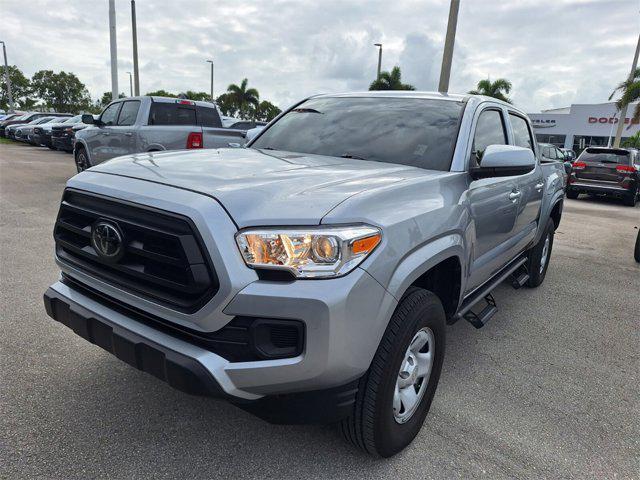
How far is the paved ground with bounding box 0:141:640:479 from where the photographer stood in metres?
2.28

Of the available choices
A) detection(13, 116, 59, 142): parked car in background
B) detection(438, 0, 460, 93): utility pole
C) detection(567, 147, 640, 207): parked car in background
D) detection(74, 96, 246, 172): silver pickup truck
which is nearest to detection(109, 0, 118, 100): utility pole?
detection(13, 116, 59, 142): parked car in background

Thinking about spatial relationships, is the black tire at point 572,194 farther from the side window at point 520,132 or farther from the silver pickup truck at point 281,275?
the silver pickup truck at point 281,275

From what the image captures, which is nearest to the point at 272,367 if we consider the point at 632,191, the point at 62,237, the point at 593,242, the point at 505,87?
the point at 62,237

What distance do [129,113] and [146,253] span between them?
8.30 metres

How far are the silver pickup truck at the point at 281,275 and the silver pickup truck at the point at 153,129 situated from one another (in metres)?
6.15

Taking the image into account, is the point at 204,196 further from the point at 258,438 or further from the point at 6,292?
the point at 6,292

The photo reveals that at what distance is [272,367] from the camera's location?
1836 millimetres

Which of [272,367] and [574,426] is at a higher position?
[272,367]

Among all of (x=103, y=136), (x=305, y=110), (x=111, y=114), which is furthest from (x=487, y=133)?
(x=111, y=114)

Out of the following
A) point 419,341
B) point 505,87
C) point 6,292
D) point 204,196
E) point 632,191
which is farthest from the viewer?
point 505,87

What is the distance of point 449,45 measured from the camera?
12375 millimetres

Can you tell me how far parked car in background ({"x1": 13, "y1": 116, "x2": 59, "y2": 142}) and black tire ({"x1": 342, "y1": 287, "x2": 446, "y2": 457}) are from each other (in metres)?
25.9

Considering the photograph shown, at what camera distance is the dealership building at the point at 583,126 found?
43.4m

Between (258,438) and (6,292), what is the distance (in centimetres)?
294
